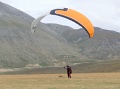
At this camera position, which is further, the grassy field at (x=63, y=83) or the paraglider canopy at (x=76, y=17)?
the paraglider canopy at (x=76, y=17)

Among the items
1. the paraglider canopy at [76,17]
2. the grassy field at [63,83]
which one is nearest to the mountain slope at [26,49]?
the grassy field at [63,83]

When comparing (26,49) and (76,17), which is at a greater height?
(76,17)

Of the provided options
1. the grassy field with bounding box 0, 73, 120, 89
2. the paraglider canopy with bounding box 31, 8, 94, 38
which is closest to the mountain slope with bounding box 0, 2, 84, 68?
the grassy field with bounding box 0, 73, 120, 89

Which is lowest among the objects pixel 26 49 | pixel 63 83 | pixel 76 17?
pixel 26 49

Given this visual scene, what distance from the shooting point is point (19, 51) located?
133 metres

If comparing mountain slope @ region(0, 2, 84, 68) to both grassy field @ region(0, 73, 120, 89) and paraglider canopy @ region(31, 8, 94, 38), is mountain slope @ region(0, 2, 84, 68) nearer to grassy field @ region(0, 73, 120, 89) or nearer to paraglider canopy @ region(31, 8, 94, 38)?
grassy field @ region(0, 73, 120, 89)

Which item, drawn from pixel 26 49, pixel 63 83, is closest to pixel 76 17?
pixel 63 83

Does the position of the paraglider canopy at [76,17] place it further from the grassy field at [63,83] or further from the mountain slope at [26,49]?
the mountain slope at [26,49]

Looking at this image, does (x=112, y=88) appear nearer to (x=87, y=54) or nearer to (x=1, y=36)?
(x=1, y=36)

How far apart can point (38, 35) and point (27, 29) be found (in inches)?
241

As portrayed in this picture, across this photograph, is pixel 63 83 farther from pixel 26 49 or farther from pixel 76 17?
pixel 26 49

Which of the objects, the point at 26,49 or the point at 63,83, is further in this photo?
the point at 26,49

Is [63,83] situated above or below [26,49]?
above

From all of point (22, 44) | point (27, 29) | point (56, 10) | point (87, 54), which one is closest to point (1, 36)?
point (22, 44)
